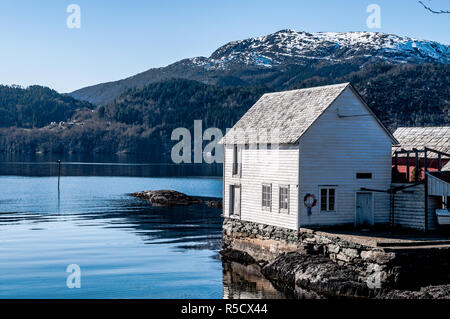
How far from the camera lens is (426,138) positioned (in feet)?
144

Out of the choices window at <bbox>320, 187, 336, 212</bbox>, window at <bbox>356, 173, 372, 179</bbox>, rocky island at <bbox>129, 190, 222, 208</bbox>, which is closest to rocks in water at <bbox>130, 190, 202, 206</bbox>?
rocky island at <bbox>129, 190, 222, 208</bbox>

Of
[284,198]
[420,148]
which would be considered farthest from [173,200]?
[284,198]

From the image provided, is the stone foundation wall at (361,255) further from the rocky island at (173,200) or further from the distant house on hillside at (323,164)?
the rocky island at (173,200)

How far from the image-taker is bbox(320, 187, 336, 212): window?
34250 millimetres

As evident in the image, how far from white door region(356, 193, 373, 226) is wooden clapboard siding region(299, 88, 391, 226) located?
0.36 metres

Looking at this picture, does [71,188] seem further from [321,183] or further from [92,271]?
[321,183]

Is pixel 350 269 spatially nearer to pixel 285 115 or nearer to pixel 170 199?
pixel 285 115

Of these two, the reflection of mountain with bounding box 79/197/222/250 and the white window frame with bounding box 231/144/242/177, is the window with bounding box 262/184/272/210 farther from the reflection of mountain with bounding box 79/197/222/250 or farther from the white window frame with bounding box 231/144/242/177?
the reflection of mountain with bounding box 79/197/222/250

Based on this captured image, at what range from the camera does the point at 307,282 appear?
3022cm

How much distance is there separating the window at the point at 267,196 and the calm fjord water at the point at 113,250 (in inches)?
173

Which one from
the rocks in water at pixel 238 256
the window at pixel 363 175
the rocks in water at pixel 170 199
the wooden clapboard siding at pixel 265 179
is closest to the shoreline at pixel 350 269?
the wooden clapboard siding at pixel 265 179
